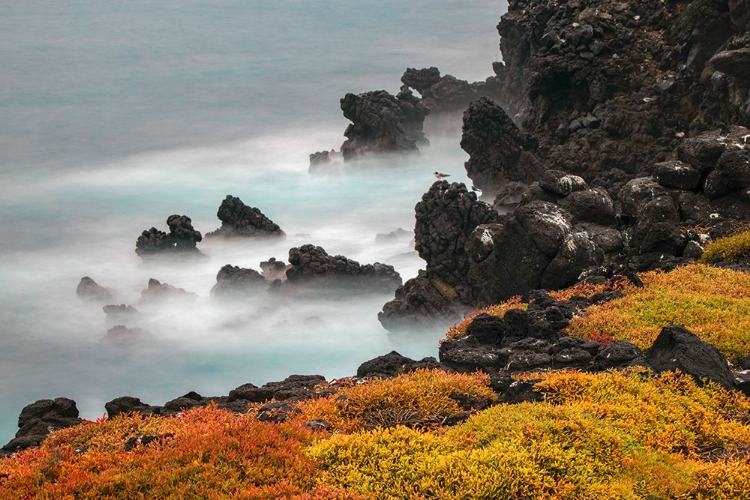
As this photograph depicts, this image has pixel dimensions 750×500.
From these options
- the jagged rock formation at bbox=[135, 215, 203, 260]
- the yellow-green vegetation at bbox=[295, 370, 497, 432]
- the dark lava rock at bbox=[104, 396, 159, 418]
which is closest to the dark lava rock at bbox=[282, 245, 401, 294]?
the jagged rock formation at bbox=[135, 215, 203, 260]

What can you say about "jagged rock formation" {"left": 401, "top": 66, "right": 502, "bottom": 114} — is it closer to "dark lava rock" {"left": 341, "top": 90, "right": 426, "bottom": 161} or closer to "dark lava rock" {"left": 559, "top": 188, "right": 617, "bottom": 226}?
"dark lava rock" {"left": 341, "top": 90, "right": 426, "bottom": 161}

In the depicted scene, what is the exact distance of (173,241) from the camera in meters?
83.8

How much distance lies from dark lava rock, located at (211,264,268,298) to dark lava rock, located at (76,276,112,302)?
19.1 meters

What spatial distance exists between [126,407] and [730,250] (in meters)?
21.1

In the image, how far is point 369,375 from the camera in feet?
74.3

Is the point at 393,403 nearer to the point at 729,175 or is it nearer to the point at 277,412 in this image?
the point at 277,412

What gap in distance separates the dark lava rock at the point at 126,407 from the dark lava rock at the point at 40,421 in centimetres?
114

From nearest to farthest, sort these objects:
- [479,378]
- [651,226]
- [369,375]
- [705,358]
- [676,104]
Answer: [705,358], [479,378], [369,375], [651,226], [676,104]

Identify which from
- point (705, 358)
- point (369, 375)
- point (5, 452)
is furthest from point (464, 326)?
point (5, 452)

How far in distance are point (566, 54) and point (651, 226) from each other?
3846 cm

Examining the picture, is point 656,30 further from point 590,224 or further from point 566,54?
point 590,224

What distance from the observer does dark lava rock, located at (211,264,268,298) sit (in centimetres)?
7500

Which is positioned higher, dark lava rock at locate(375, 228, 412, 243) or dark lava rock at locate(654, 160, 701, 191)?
dark lava rock at locate(375, 228, 412, 243)

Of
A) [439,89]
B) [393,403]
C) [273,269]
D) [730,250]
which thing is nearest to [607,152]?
[273,269]
